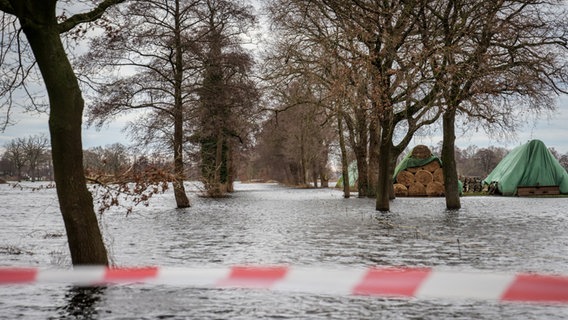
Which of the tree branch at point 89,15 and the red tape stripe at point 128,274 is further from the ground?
the tree branch at point 89,15

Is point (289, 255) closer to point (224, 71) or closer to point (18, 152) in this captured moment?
point (224, 71)

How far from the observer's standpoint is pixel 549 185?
39.7 metres

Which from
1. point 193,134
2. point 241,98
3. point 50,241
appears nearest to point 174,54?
point 241,98

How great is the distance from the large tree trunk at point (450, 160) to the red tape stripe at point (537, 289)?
64.6 ft

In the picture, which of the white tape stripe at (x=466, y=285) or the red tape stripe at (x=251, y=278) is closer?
the white tape stripe at (x=466, y=285)

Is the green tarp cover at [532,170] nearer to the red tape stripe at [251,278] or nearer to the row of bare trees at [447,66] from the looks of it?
the row of bare trees at [447,66]

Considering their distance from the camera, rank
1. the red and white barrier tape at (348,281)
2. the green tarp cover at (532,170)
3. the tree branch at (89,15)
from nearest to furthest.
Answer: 1. the red and white barrier tape at (348,281)
2. the tree branch at (89,15)
3. the green tarp cover at (532,170)

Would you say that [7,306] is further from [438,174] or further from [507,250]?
[438,174]

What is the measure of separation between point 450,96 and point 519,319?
17.6m

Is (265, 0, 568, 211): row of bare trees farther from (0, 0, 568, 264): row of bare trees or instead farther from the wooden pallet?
the wooden pallet

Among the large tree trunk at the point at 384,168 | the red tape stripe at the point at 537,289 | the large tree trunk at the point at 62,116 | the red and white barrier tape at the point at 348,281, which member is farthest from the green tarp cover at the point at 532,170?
the large tree trunk at the point at 62,116

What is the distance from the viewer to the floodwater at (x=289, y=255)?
6137mm

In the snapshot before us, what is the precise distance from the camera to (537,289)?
5.56m

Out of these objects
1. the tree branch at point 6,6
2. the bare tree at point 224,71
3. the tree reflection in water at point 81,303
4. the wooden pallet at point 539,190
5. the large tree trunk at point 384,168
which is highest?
the bare tree at point 224,71
